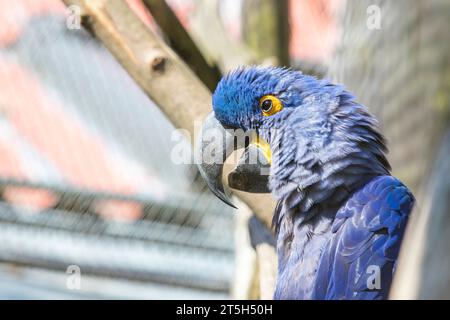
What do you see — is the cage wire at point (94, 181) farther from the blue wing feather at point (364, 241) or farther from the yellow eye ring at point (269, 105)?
the blue wing feather at point (364, 241)

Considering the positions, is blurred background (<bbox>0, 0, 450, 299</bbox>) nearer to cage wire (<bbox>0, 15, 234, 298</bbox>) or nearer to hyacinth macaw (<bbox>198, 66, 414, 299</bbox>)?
cage wire (<bbox>0, 15, 234, 298</bbox>)

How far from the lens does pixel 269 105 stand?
1.79m

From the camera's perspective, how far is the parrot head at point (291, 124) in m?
1.67

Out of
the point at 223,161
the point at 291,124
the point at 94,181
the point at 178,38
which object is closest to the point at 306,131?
the point at 291,124

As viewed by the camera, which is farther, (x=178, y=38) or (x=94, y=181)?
(x=94, y=181)

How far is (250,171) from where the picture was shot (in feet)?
5.75

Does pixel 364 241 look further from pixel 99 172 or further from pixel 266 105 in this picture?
pixel 99 172

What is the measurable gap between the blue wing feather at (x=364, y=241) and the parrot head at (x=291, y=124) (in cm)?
9

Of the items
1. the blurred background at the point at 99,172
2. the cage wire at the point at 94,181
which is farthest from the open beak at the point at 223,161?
the cage wire at the point at 94,181

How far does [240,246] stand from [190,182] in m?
1.12

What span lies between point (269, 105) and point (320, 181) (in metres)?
0.26
